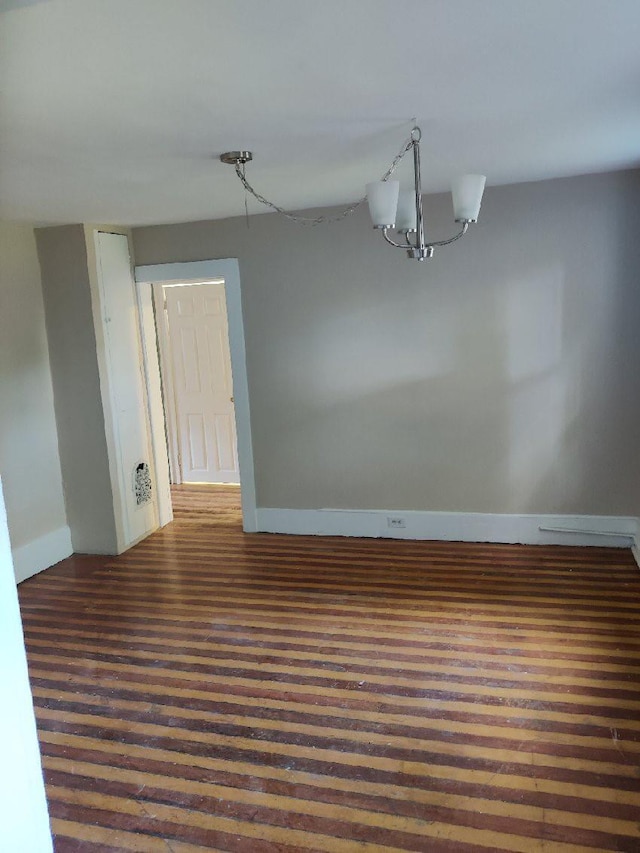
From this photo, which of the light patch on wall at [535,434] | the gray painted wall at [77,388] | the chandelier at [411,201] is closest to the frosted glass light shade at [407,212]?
the chandelier at [411,201]

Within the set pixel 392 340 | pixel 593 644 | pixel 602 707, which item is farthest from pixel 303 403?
pixel 602 707

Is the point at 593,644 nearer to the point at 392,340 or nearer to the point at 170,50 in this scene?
the point at 392,340

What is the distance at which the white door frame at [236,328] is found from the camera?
4793 mm

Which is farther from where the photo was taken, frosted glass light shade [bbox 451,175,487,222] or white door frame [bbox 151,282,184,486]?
white door frame [bbox 151,282,184,486]

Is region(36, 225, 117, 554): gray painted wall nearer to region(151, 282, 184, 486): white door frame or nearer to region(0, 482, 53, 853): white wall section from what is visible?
region(151, 282, 184, 486): white door frame

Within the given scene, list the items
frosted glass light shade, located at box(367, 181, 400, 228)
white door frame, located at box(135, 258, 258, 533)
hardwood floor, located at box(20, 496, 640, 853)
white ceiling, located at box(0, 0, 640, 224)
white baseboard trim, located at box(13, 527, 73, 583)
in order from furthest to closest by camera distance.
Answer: white door frame, located at box(135, 258, 258, 533), white baseboard trim, located at box(13, 527, 73, 583), frosted glass light shade, located at box(367, 181, 400, 228), hardwood floor, located at box(20, 496, 640, 853), white ceiling, located at box(0, 0, 640, 224)

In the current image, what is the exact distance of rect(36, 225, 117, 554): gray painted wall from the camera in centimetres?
452

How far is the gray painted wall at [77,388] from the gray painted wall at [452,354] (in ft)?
2.02

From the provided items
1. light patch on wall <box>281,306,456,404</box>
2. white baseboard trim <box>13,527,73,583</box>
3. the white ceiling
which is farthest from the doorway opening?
the white ceiling

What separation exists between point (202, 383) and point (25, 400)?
2.37m

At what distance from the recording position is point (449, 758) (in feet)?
8.12

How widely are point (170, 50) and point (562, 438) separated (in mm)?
3487

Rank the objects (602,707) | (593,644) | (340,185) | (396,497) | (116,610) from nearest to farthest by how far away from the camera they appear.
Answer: (602,707), (593,644), (340,185), (116,610), (396,497)

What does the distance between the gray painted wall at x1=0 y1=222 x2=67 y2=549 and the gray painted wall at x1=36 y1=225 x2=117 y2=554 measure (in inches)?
2.8
